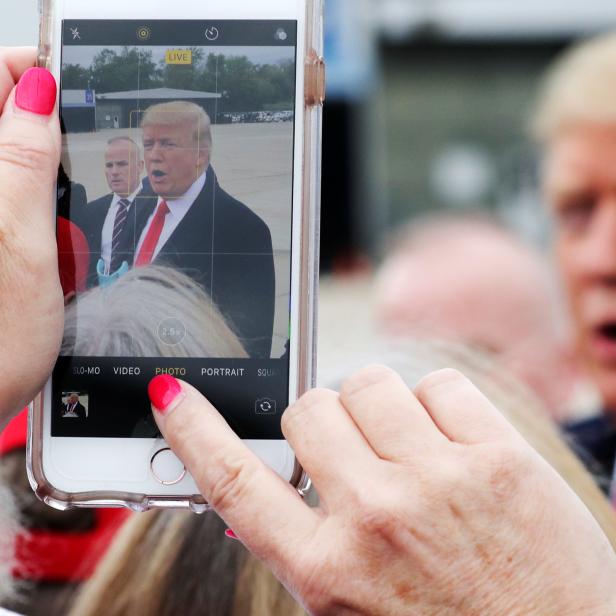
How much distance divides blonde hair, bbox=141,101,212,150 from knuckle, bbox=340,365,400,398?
0.37 m

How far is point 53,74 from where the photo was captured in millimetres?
1030

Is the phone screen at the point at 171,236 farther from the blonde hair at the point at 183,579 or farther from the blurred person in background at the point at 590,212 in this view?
the blurred person in background at the point at 590,212

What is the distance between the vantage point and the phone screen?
3.33 feet

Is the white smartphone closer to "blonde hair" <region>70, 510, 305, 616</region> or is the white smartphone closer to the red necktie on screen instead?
the red necktie on screen

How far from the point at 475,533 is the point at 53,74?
74 centimetres

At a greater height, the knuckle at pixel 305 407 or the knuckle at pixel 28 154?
the knuckle at pixel 28 154

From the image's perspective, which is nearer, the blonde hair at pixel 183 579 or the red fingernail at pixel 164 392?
the red fingernail at pixel 164 392

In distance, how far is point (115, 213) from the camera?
1.03 m

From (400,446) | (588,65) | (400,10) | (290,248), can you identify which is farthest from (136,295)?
(400,10)

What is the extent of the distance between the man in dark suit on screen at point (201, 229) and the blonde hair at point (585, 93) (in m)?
1.84

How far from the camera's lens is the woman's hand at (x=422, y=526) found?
0.77 meters

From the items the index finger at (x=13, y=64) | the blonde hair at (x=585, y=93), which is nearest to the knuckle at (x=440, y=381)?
the index finger at (x=13, y=64)

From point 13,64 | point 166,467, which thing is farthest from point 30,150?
point 166,467

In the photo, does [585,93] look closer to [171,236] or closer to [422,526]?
[171,236]
